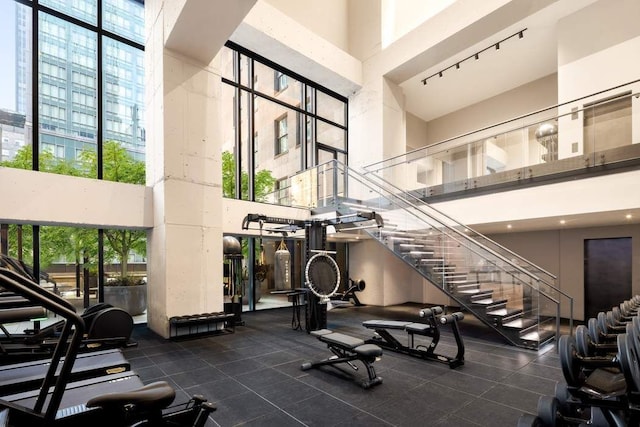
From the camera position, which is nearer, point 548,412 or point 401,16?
point 548,412

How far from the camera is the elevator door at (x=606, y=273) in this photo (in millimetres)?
7621

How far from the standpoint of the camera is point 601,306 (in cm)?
796

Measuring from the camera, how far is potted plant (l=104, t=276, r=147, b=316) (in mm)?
7371

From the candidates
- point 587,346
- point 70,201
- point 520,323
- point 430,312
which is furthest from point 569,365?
point 70,201

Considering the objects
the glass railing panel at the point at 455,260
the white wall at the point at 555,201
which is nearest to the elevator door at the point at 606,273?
the white wall at the point at 555,201

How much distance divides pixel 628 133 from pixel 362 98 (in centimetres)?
752

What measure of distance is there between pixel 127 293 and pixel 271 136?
641cm

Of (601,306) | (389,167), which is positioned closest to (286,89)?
(389,167)

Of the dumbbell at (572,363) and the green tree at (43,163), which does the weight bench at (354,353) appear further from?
the green tree at (43,163)

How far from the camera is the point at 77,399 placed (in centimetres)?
229

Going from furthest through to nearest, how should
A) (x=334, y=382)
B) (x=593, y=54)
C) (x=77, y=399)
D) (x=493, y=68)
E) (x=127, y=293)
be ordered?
(x=493, y=68), (x=593, y=54), (x=127, y=293), (x=334, y=382), (x=77, y=399)

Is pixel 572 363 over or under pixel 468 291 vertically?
over

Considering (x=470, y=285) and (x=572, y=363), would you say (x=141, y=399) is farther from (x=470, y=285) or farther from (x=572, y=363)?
(x=470, y=285)

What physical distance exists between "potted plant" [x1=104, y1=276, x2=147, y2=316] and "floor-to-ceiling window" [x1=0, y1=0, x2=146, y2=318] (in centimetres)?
15
